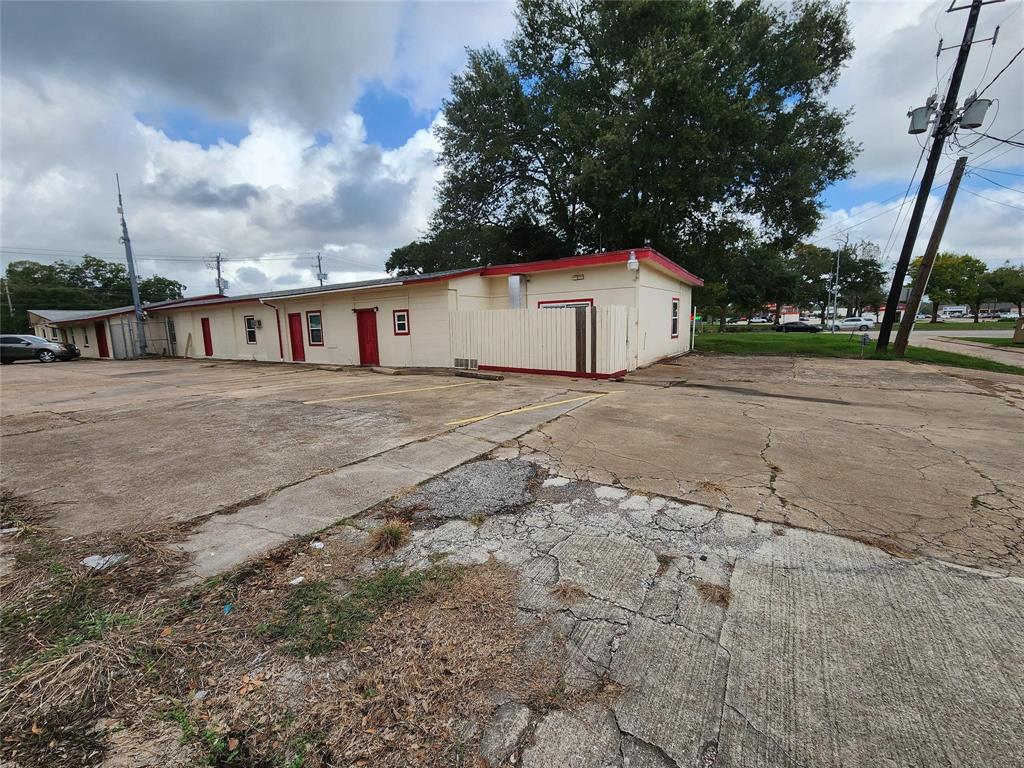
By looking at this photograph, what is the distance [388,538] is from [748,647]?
2.19 m

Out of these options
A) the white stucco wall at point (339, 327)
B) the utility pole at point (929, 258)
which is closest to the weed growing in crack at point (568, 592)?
the white stucco wall at point (339, 327)

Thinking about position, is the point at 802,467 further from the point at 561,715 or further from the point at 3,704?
the point at 3,704

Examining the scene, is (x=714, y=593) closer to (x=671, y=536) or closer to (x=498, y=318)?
(x=671, y=536)

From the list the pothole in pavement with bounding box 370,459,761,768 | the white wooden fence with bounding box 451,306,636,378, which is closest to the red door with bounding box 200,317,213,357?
the white wooden fence with bounding box 451,306,636,378

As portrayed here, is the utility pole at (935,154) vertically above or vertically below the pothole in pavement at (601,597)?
above

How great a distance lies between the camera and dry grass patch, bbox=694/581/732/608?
2355mm

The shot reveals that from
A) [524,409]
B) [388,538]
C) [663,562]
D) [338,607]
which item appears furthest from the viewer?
[524,409]

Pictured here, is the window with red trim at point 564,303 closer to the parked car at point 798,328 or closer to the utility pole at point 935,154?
the utility pole at point 935,154

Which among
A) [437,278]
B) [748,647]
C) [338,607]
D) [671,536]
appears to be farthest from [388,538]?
[437,278]

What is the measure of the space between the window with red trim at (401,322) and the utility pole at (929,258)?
16549 millimetres

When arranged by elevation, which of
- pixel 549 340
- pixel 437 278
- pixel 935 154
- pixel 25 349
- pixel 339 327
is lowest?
pixel 25 349

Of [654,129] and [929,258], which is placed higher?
[654,129]

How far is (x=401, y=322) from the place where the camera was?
1429 centimetres

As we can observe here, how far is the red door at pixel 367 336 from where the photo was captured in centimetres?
1519
